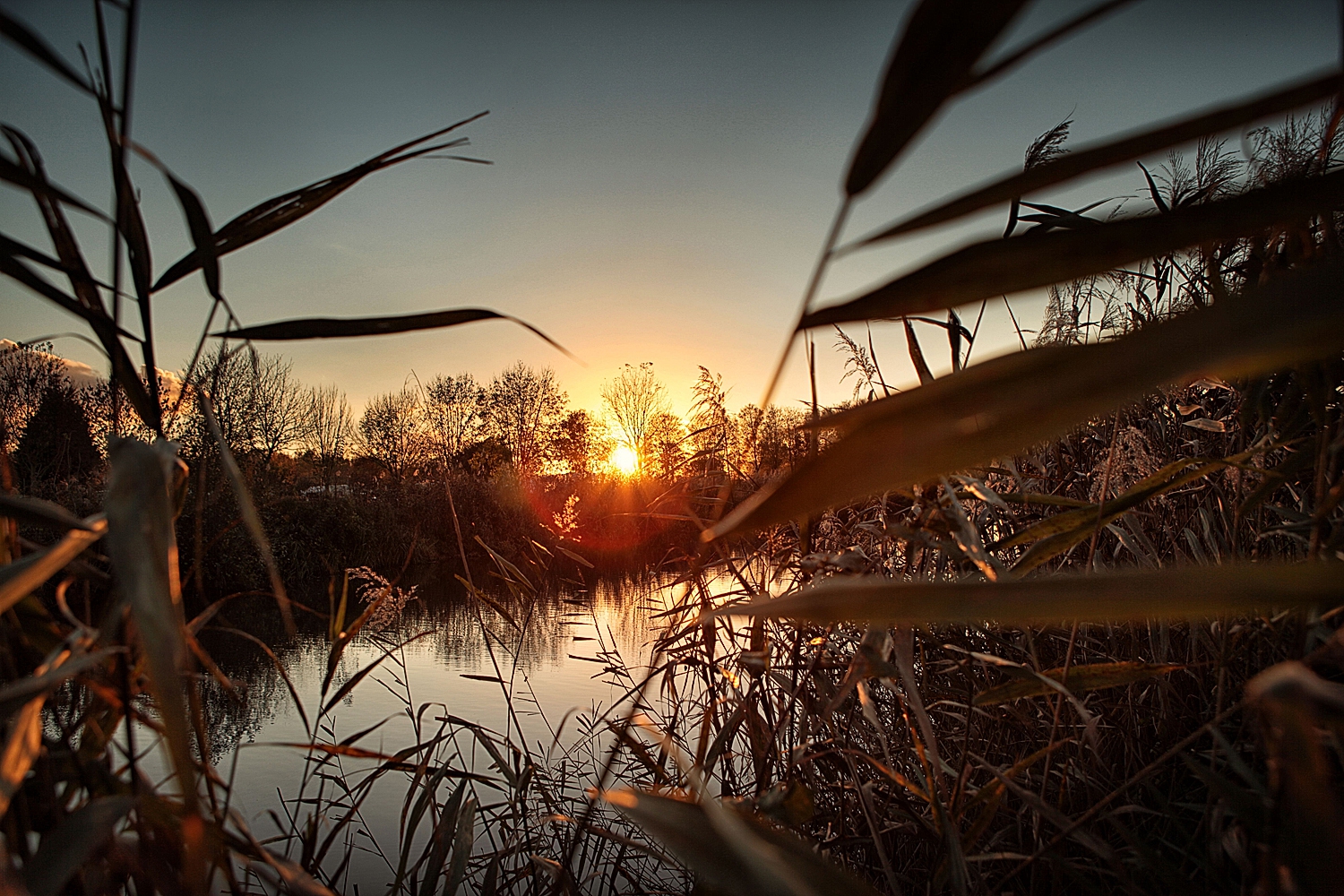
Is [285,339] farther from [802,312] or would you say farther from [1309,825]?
[1309,825]

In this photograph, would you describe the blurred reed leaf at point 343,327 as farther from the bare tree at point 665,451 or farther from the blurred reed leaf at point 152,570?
the bare tree at point 665,451

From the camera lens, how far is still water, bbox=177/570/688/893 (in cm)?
275

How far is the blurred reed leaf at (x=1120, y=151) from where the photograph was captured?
30 centimetres

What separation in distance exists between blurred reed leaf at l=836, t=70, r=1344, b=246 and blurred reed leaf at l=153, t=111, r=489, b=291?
42cm

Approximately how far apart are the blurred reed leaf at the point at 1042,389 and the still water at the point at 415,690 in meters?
1.48

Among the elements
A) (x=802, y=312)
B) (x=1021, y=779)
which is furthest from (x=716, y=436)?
(x=802, y=312)

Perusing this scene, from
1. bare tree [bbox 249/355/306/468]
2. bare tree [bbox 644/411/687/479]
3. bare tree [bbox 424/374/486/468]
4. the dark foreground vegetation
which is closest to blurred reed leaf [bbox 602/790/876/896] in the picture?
the dark foreground vegetation

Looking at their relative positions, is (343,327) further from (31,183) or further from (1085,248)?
(1085,248)

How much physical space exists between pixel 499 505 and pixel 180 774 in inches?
536

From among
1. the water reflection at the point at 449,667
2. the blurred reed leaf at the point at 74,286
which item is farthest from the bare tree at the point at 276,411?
the blurred reed leaf at the point at 74,286

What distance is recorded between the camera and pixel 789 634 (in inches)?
75.2

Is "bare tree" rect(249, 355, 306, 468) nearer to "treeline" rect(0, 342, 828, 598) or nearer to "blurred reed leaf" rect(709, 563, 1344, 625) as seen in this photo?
"treeline" rect(0, 342, 828, 598)

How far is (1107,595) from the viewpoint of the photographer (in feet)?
0.91

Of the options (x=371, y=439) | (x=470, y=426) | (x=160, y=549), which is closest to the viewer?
(x=160, y=549)
